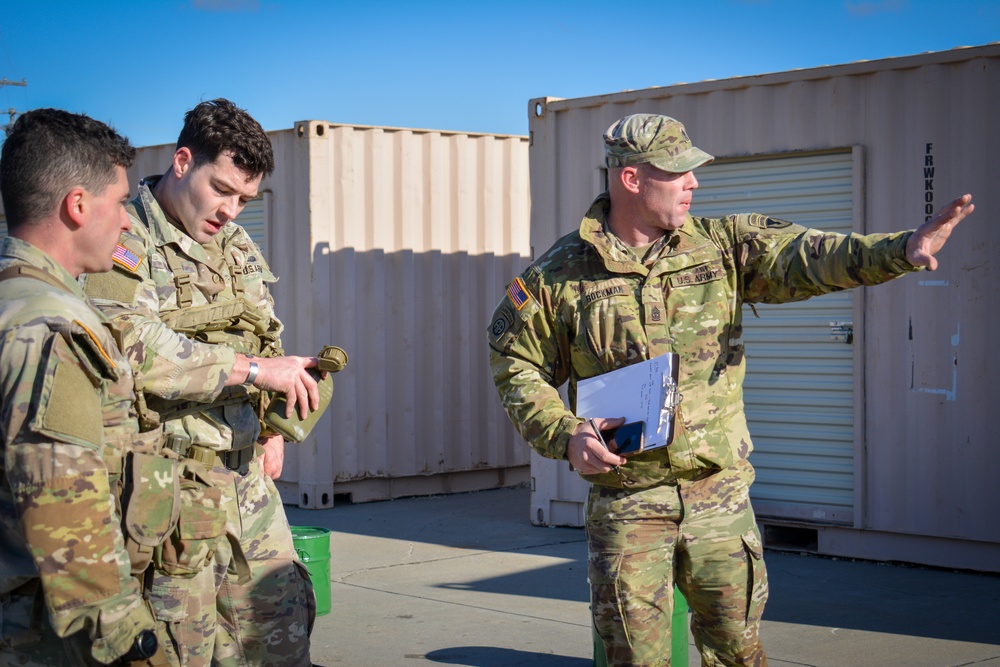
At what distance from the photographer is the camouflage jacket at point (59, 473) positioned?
245cm

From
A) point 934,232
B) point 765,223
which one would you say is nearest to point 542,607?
point 765,223

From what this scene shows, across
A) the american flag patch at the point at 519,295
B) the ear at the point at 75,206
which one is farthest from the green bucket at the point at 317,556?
the ear at the point at 75,206

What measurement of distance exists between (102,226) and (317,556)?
3.45 meters

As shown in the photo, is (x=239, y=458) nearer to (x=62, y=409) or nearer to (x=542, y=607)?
(x=62, y=409)

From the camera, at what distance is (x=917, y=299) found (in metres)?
7.32

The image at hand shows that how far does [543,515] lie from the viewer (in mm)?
9078

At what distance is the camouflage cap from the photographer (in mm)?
4020

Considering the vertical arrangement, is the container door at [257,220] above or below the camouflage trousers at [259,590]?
above

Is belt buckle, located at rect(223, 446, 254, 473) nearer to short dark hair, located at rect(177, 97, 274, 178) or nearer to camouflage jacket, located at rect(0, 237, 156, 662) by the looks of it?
short dark hair, located at rect(177, 97, 274, 178)

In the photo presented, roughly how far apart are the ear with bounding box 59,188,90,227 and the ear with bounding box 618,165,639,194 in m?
1.93

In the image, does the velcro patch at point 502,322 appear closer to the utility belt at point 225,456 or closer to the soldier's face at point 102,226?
the utility belt at point 225,456

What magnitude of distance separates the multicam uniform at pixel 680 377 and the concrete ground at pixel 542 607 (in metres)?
1.81

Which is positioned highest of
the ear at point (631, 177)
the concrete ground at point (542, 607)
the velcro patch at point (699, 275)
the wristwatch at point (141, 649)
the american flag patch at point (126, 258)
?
the ear at point (631, 177)

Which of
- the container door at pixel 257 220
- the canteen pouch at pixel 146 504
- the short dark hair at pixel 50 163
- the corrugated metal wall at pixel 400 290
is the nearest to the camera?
the short dark hair at pixel 50 163
